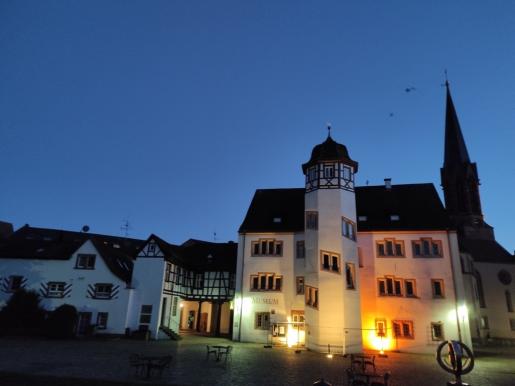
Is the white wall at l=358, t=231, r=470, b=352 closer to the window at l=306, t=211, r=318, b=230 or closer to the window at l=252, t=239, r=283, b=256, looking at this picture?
the window at l=306, t=211, r=318, b=230

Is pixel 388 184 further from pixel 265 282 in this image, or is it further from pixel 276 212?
pixel 265 282

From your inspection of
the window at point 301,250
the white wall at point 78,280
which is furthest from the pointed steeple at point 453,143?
the white wall at point 78,280

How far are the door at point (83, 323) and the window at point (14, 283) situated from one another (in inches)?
244

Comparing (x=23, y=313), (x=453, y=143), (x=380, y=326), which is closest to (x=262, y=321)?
(x=380, y=326)

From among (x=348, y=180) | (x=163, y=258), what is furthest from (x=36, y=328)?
(x=348, y=180)

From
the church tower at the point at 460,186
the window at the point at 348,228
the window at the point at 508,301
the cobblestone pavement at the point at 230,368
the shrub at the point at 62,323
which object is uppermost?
the church tower at the point at 460,186

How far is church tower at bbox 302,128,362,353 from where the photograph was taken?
23.2 metres

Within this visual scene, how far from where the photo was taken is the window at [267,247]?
29.0 m

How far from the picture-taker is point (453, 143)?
192 feet

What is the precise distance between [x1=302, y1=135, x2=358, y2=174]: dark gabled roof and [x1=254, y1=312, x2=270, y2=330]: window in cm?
1149

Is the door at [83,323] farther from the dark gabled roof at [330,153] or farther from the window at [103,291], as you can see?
the dark gabled roof at [330,153]

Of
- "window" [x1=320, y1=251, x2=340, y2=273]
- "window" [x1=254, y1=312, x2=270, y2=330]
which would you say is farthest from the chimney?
"window" [x1=254, y1=312, x2=270, y2=330]

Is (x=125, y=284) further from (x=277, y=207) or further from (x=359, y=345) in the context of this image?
(x=359, y=345)

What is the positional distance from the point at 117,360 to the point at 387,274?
18803mm
